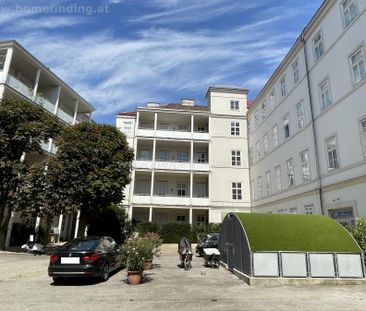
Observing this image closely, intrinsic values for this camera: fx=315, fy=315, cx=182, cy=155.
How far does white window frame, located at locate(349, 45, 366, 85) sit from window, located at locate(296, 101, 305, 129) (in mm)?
5798

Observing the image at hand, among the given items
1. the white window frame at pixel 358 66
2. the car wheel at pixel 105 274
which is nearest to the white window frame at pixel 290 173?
the white window frame at pixel 358 66

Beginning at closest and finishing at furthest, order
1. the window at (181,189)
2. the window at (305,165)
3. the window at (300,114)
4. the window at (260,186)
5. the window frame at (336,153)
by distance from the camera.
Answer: the window frame at (336,153) → the window at (305,165) → the window at (300,114) → the window at (260,186) → the window at (181,189)

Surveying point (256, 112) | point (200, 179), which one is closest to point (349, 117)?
point (256, 112)

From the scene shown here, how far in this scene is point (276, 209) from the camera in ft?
85.6

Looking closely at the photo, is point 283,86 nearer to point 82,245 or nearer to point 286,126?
point 286,126

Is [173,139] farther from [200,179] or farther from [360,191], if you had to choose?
[360,191]

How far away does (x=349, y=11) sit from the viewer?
17.0m

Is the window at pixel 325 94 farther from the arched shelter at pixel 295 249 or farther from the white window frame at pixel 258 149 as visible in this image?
the white window frame at pixel 258 149

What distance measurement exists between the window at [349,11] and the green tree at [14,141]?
18817mm

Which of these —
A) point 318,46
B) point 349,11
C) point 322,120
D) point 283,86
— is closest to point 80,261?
point 322,120

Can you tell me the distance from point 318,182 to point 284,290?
460 inches

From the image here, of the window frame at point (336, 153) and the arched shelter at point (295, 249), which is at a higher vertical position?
the window frame at point (336, 153)

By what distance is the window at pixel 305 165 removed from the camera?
21094 mm

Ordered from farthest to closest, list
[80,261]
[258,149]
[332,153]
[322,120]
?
[258,149], [322,120], [332,153], [80,261]
